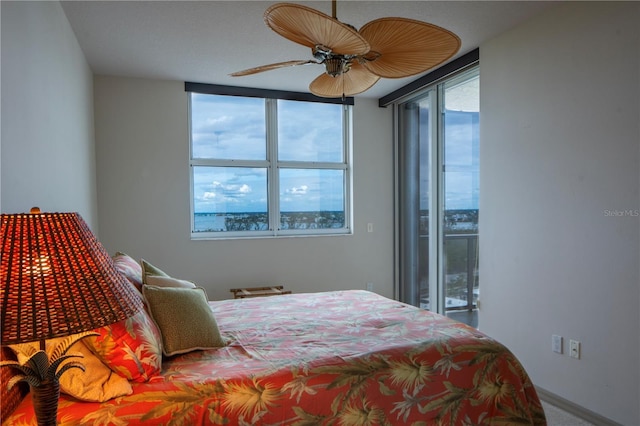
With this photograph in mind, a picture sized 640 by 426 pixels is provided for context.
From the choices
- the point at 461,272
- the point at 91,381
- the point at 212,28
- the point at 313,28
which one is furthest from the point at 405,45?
the point at 461,272

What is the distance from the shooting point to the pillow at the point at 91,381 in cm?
137

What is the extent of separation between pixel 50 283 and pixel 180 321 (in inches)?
39.6

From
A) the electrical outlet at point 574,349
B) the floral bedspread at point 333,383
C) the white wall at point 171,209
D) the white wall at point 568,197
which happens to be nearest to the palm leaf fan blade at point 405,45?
the white wall at point 568,197

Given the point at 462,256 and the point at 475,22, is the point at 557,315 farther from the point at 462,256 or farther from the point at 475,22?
the point at 475,22

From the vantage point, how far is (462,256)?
12.3ft

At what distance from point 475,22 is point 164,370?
2771 millimetres

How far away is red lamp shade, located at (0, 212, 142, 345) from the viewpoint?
0.87m

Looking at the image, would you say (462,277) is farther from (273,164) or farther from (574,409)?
(273,164)

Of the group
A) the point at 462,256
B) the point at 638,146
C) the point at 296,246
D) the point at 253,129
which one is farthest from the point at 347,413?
the point at 253,129

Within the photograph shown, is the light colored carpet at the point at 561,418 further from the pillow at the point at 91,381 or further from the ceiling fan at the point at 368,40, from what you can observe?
the pillow at the point at 91,381

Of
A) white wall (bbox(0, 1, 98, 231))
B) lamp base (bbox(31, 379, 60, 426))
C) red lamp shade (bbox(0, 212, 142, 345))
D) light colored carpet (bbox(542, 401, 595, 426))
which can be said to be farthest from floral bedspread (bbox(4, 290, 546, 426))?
white wall (bbox(0, 1, 98, 231))

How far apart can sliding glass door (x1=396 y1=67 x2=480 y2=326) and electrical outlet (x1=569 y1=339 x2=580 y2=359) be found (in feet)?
3.41

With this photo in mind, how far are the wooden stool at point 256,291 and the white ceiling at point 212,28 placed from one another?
206 cm

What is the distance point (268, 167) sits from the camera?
4.55 m
